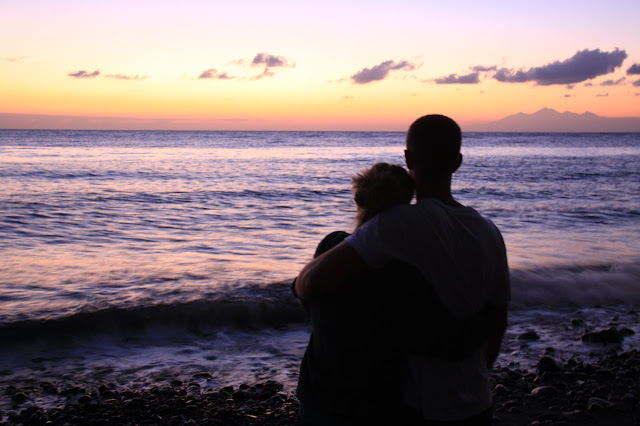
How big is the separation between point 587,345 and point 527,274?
10.8 ft

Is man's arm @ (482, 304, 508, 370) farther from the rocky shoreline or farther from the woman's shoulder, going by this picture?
the rocky shoreline

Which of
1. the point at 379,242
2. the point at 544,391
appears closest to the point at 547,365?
the point at 544,391

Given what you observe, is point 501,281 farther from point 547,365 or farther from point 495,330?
point 547,365

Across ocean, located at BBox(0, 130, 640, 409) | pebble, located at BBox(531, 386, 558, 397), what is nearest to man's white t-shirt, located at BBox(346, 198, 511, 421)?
ocean, located at BBox(0, 130, 640, 409)

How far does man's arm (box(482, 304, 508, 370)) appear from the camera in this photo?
6.90 feet

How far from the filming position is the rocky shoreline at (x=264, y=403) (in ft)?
14.9

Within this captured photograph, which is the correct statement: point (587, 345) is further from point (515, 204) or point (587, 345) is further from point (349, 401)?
point (515, 204)

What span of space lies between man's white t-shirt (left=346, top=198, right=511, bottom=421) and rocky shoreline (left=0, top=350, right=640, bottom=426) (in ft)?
9.18

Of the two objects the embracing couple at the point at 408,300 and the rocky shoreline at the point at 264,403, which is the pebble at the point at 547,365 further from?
the embracing couple at the point at 408,300

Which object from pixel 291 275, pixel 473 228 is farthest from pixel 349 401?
pixel 291 275

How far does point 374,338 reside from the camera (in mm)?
1959

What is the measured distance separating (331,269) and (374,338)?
32 centimetres

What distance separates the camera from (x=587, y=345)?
657cm

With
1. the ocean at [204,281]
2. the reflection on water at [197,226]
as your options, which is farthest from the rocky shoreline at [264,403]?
the reflection on water at [197,226]
